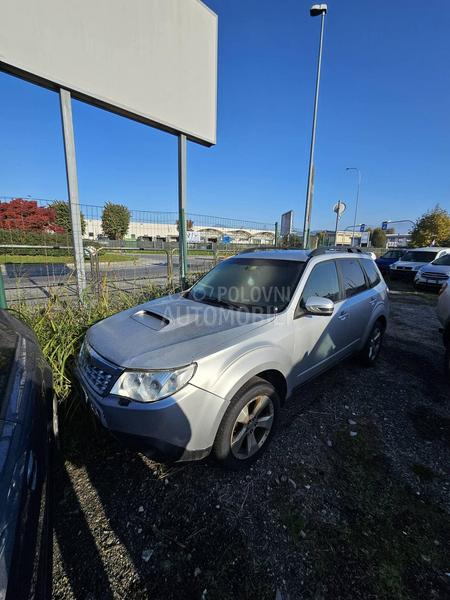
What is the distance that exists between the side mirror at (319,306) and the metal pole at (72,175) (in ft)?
12.8

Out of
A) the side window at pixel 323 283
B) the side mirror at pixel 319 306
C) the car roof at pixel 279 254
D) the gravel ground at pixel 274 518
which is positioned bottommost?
the gravel ground at pixel 274 518

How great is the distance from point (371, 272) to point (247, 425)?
3.28 meters

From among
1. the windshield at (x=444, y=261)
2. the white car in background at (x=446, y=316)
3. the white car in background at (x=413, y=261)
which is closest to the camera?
the white car in background at (x=446, y=316)

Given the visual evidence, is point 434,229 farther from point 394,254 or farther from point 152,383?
point 152,383

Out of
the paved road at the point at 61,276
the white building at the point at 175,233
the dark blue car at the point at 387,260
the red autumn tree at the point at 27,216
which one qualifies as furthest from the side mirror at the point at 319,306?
the dark blue car at the point at 387,260

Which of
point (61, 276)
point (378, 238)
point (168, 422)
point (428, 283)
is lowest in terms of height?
point (428, 283)

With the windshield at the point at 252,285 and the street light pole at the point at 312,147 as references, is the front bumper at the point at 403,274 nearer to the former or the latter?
the street light pole at the point at 312,147

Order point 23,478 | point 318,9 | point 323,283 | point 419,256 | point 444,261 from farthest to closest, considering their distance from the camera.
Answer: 1. point 419,256
2. point 444,261
3. point 318,9
4. point 323,283
5. point 23,478

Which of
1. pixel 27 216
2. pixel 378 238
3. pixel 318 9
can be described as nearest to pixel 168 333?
pixel 27 216

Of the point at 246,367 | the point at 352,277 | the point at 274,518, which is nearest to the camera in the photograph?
the point at 274,518

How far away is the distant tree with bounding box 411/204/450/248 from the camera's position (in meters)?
28.7

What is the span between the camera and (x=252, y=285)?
9.67 ft

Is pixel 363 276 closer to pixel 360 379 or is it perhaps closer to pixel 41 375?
pixel 360 379

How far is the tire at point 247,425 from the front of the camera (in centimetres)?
202
